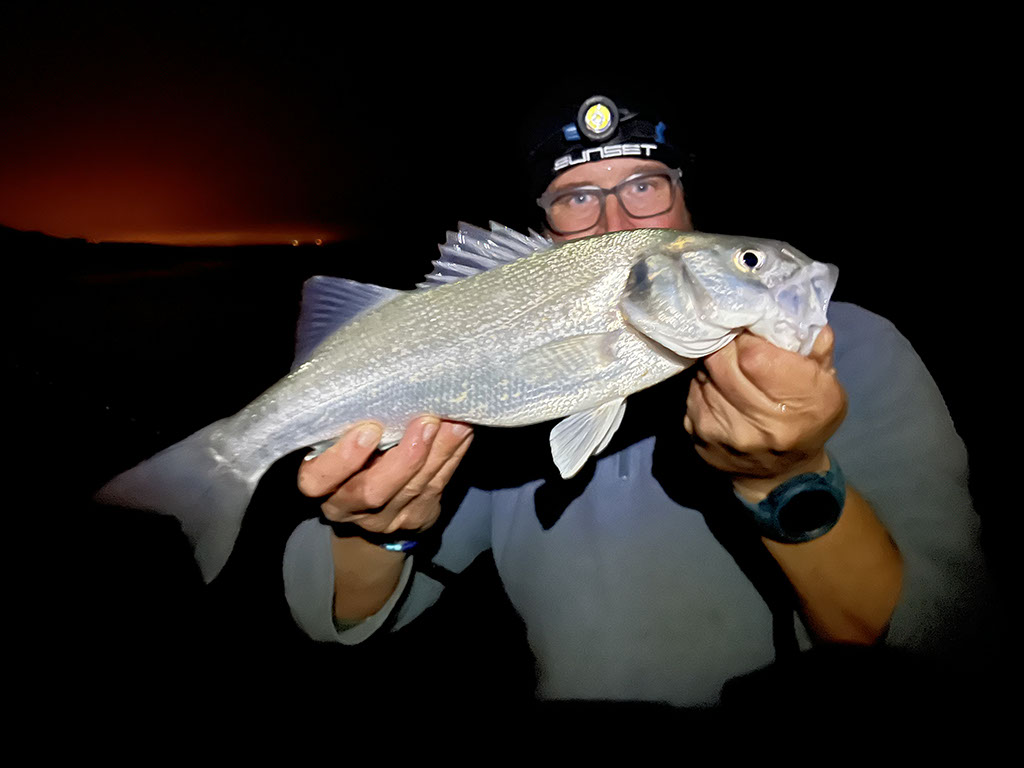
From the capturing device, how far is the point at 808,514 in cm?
130

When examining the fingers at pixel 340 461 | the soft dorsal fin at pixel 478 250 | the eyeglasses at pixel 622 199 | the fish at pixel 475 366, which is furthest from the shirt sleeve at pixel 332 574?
the eyeglasses at pixel 622 199

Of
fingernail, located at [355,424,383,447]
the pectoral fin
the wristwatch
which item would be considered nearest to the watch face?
the wristwatch

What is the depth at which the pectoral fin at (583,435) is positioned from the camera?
1493mm

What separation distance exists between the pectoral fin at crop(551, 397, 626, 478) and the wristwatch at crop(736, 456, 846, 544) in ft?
1.58

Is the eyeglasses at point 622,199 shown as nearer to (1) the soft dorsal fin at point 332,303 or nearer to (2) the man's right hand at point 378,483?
(1) the soft dorsal fin at point 332,303

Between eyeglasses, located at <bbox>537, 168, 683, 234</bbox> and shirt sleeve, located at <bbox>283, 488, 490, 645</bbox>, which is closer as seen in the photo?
shirt sleeve, located at <bbox>283, 488, 490, 645</bbox>

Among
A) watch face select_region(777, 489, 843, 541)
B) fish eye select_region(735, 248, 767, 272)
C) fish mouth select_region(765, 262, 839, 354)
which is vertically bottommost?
watch face select_region(777, 489, 843, 541)

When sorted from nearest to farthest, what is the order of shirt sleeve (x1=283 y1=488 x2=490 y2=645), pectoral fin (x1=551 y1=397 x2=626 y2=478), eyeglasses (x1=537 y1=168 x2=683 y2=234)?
pectoral fin (x1=551 y1=397 x2=626 y2=478) < shirt sleeve (x1=283 y1=488 x2=490 y2=645) < eyeglasses (x1=537 y1=168 x2=683 y2=234)

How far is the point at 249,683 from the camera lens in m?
3.53

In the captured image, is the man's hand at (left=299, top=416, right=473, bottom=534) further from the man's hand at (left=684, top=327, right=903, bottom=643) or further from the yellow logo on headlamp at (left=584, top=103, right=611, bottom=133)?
the yellow logo on headlamp at (left=584, top=103, right=611, bottom=133)

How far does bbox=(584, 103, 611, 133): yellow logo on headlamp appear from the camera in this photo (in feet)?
7.46

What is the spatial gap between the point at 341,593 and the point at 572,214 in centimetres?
192

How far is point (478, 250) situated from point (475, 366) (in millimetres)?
416

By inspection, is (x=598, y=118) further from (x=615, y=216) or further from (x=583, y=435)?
(x=583, y=435)
